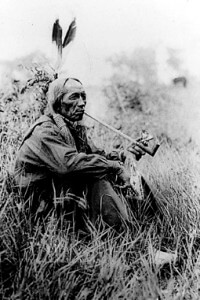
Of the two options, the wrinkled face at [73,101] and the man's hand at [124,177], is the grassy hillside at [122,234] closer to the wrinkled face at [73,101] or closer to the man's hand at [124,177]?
the man's hand at [124,177]

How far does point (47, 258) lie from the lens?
98.3 inches

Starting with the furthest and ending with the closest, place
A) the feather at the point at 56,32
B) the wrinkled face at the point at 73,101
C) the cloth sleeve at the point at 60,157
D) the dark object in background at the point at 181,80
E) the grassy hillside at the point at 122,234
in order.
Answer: the dark object in background at the point at 181,80
the feather at the point at 56,32
the wrinkled face at the point at 73,101
the cloth sleeve at the point at 60,157
the grassy hillside at the point at 122,234

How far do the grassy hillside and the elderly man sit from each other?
11cm

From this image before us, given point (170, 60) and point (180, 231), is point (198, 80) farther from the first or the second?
point (180, 231)

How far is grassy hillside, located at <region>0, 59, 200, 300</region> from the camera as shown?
244cm

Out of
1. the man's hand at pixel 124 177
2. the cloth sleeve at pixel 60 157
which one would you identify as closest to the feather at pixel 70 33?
the cloth sleeve at pixel 60 157

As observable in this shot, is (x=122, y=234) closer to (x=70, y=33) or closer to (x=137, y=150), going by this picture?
(x=137, y=150)

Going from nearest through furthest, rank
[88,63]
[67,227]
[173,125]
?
[67,227]
[88,63]
[173,125]

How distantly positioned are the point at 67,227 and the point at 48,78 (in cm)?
112

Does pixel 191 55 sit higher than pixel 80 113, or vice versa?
pixel 191 55

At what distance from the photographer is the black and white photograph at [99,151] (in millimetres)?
2531

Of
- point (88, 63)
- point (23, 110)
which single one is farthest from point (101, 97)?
point (23, 110)

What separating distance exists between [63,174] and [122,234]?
465 millimetres

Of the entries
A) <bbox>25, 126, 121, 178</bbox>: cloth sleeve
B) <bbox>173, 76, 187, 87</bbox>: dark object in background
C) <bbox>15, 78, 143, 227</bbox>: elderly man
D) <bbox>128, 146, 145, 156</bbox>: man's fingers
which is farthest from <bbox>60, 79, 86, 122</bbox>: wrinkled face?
<bbox>173, 76, 187, 87</bbox>: dark object in background
